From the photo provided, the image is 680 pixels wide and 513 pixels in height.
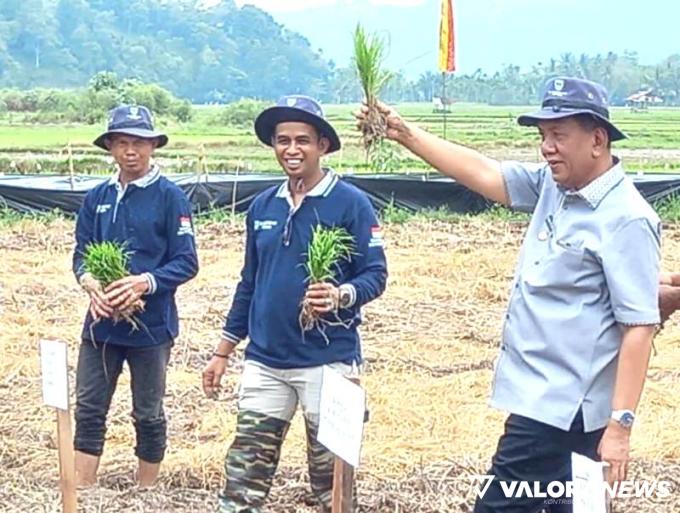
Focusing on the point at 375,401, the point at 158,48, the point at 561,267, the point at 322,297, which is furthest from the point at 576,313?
the point at 158,48

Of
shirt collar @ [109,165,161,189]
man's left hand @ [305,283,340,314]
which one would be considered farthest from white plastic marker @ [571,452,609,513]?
shirt collar @ [109,165,161,189]

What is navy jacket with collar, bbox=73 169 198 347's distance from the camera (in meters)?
3.95

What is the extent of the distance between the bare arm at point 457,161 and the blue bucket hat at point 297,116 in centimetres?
32

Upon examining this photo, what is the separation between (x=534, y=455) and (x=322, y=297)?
755 millimetres

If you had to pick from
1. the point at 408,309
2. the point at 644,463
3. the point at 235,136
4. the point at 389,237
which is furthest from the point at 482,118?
the point at 644,463

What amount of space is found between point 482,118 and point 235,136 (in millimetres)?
13123

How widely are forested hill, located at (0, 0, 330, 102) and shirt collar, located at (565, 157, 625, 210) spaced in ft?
155

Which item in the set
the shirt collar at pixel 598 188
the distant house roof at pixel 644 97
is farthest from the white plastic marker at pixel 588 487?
the distant house roof at pixel 644 97

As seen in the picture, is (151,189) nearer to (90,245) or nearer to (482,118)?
(90,245)

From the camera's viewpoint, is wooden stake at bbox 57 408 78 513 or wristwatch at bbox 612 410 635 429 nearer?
wristwatch at bbox 612 410 635 429

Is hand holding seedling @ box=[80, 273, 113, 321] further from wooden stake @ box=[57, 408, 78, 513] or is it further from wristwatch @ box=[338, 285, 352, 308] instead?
wristwatch @ box=[338, 285, 352, 308]

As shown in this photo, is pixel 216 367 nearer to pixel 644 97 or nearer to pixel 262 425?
pixel 262 425

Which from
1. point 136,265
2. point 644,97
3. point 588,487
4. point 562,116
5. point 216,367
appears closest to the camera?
point 588,487

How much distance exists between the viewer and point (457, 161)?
122 inches
